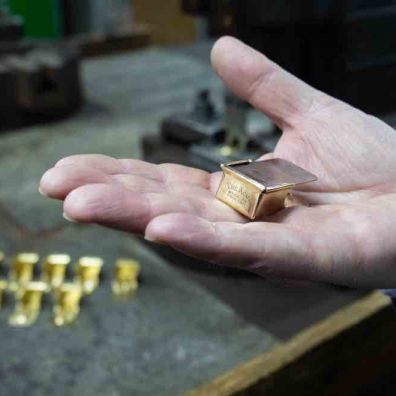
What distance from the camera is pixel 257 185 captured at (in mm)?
607

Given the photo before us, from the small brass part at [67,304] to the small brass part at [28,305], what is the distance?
0.03m

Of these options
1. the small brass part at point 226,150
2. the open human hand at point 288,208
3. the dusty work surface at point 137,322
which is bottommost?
the dusty work surface at point 137,322

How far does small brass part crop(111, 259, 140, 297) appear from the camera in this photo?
3.51ft

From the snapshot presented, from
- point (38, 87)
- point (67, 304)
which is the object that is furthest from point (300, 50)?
point (38, 87)

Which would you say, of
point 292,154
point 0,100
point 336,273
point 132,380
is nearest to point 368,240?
point 336,273

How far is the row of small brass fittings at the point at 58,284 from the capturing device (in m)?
1.01

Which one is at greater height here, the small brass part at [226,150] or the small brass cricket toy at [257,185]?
the small brass cricket toy at [257,185]

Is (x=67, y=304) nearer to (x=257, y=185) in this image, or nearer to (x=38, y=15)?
(x=257, y=185)

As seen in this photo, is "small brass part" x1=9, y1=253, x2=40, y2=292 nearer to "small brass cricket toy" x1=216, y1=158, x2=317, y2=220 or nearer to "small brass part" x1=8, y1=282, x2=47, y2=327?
"small brass part" x1=8, y1=282, x2=47, y2=327

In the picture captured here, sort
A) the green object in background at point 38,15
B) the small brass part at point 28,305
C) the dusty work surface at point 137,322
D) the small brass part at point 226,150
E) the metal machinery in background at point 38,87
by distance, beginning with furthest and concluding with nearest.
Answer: the green object in background at point 38,15 < the metal machinery in background at point 38,87 < the small brass part at point 226,150 < the small brass part at point 28,305 < the dusty work surface at point 137,322

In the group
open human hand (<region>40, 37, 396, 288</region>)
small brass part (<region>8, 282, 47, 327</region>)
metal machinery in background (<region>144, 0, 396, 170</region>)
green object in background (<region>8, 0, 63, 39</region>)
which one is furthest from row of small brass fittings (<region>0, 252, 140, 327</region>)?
green object in background (<region>8, 0, 63, 39</region>)

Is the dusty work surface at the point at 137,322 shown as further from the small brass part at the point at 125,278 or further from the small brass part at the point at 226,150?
the small brass part at the point at 226,150

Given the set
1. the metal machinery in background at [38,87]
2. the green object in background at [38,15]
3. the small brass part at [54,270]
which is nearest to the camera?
the small brass part at [54,270]

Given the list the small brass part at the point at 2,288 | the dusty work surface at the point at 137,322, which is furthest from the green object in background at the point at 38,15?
the small brass part at the point at 2,288
